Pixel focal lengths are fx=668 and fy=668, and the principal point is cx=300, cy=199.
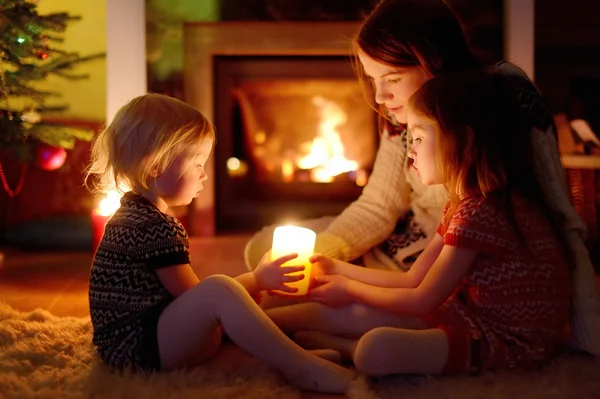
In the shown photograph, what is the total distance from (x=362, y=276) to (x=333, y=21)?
1385 mm

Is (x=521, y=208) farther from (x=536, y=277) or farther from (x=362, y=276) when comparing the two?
(x=362, y=276)

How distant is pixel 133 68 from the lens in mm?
2406

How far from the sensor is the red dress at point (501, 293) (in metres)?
1.15

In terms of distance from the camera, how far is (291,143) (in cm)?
269

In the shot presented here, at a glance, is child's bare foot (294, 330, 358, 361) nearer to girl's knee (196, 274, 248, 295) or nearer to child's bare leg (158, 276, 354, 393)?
child's bare leg (158, 276, 354, 393)

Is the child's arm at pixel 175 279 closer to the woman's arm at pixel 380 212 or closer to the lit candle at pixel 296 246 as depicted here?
the lit candle at pixel 296 246

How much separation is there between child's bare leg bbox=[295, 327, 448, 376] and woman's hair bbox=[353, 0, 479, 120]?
0.53m

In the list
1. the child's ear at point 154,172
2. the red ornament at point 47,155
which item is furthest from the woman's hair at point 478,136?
the red ornament at point 47,155

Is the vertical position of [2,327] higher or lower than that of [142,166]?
lower

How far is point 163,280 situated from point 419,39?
0.68 metres

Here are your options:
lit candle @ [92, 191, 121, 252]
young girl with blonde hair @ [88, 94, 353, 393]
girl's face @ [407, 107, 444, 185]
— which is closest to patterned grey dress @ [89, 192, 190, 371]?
young girl with blonde hair @ [88, 94, 353, 393]

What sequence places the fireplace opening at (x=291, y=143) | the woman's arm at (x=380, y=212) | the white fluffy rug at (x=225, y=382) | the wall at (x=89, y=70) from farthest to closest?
the wall at (x=89, y=70) → the fireplace opening at (x=291, y=143) → the woman's arm at (x=380, y=212) → the white fluffy rug at (x=225, y=382)

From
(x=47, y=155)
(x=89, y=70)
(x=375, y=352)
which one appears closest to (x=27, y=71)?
(x=47, y=155)

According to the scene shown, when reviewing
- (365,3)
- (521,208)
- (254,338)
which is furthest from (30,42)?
(521,208)
